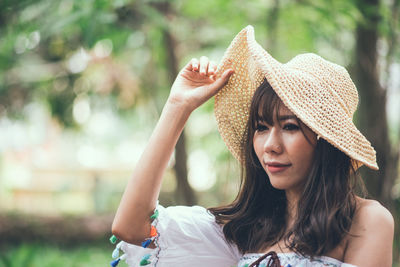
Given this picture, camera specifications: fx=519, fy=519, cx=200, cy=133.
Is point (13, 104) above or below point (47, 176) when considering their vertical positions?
above

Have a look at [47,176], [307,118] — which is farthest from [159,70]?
[47,176]

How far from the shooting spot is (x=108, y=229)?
33.7 ft

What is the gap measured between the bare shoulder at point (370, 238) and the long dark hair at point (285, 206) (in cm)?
3

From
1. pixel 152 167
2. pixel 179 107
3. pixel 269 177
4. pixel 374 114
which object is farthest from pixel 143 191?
pixel 374 114

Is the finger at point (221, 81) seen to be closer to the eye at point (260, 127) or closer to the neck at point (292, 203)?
the eye at point (260, 127)

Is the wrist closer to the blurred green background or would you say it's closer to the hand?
the hand

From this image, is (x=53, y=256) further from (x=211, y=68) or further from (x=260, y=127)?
(x=260, y=127)

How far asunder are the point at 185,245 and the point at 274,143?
1.78ft

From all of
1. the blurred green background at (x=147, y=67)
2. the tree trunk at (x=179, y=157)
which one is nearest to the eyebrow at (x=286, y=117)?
the blurred green background at (x=147, y=67)

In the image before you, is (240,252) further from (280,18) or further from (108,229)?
(108,229)

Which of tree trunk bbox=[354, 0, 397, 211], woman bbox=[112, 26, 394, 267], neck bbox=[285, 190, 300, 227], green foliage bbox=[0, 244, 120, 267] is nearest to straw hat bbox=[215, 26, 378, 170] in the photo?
woman bbox=[112, 26, 394, 267]

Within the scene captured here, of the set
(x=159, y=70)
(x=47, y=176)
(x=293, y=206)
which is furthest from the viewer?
(x=47, y=176)

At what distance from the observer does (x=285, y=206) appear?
2.07m

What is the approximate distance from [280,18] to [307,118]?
8.69ft
